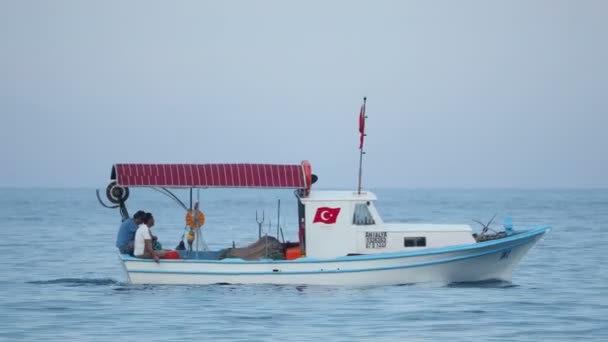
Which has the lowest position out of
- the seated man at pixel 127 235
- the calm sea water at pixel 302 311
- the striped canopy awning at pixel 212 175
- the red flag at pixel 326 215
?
the calm sea water at pixel 302 311

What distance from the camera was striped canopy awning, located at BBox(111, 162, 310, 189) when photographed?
25.0m

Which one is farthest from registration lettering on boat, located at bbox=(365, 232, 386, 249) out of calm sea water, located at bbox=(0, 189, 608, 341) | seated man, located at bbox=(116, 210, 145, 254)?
seated man, located at bbox=(116, 210, 145, 254)

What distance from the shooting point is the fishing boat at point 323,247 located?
80.3 ft

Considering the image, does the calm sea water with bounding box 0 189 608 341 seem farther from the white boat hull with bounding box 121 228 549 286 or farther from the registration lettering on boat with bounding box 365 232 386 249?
the registration lettering on boat with bounding box 365 232 386 249

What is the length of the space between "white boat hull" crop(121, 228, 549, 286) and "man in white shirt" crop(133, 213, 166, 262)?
20 centimetres

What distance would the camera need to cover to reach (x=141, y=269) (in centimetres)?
2495

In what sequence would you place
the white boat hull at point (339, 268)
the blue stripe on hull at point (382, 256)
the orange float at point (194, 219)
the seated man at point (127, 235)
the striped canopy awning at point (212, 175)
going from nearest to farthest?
the blue stripe on hull at point (382, 256) → the white boat hull at point (339, 268) → the striped canopy awning at point (212, 175) → the orange float at point (194, 219) → the seated man at point (127, 235)

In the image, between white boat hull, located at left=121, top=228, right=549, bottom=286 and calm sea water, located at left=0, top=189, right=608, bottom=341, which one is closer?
calm sea water, located at left=0, top=189, right=608, bottom=341

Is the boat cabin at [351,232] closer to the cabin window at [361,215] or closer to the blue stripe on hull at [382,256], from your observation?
the cabin window at [361,215]

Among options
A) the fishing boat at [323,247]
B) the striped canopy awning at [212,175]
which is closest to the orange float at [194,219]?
the fishing boat at [323,247]

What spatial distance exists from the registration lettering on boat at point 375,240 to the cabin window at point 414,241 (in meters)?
0.51

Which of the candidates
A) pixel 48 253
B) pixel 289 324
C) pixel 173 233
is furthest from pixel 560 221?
pixel 289 324

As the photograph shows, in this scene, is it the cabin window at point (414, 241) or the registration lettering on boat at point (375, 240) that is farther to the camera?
the cabin window at point (414, 241)

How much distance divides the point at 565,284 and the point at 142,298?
455 inches
